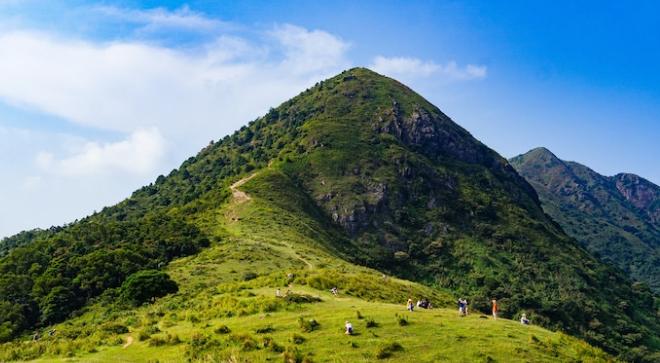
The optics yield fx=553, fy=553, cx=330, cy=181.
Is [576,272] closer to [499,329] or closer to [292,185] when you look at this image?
[292,185]

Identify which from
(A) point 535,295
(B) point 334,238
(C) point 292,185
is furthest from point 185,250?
(A) point 535,295

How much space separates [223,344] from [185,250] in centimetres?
6461

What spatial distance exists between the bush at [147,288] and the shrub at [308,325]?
1346 inches

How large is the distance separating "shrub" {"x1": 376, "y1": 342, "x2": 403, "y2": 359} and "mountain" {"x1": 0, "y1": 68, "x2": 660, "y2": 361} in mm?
4509

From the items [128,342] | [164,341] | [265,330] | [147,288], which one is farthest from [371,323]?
[147,288]

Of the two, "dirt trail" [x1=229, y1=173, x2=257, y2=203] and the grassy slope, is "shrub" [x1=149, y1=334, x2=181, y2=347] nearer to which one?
the grassy slope

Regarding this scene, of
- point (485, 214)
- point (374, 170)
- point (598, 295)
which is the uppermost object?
point (374, 170)

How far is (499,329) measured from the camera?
34438mm

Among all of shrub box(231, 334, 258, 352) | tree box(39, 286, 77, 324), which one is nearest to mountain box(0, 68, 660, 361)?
tree box(39, 286, 77, 324)

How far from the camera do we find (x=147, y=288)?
211ft

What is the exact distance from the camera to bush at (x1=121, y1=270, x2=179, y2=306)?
63750 mm

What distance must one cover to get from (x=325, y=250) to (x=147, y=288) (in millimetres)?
48941

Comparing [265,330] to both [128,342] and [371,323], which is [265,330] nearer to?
[371,323]

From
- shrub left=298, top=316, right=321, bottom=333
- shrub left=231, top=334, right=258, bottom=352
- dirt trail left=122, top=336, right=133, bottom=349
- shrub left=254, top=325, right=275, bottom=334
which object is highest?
shrub left=298, top=316, right=321, bottom=333
